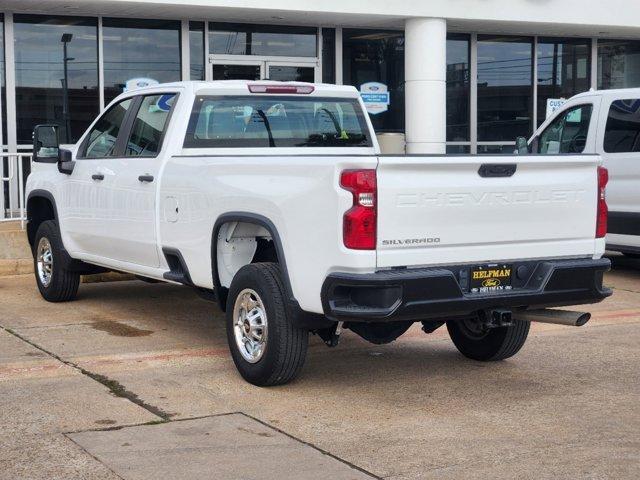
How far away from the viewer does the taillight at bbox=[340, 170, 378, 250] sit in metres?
5.79

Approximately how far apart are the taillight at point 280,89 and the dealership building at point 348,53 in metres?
7.93

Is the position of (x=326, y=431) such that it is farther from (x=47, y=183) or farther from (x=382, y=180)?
(x=47, y=183)

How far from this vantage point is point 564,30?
64.0ft

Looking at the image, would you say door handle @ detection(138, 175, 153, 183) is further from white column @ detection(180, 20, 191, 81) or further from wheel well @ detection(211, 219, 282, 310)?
white column @ detection(180, 20, 191, 81)

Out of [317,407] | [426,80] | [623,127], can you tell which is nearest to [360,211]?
[317,407]

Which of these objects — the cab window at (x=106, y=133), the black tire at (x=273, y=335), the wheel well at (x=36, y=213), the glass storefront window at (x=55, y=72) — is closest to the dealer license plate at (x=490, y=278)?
the black tire at (x=273, y=335)

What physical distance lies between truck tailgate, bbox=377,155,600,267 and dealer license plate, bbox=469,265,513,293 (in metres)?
0.05

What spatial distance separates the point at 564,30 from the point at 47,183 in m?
12.4

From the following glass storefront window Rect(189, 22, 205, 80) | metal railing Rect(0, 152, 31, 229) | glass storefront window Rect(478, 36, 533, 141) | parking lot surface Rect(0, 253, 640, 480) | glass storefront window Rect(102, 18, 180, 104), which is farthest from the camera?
glass storefront window Rect(478, 36, 533, 141)

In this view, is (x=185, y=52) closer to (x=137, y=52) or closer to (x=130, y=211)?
(x=137, y=52)

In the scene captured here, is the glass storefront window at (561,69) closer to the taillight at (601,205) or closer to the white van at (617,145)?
the white van at (617,145)

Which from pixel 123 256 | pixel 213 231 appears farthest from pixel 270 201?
pixel 123 256

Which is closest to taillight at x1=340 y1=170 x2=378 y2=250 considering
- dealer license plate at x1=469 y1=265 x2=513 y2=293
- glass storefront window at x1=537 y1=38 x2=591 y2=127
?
dealer license plate at x1=469 y1=265 x2=513 y2=293

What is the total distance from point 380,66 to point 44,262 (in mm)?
10379
